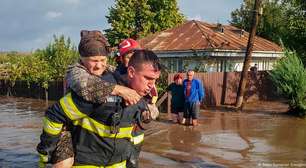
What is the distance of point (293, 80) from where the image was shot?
17.1m

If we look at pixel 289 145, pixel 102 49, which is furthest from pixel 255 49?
pixel 102 49

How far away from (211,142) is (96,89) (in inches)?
Answer: 369

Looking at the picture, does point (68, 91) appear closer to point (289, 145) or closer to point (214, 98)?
point (289, 145)

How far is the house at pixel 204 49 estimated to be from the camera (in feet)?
87.8

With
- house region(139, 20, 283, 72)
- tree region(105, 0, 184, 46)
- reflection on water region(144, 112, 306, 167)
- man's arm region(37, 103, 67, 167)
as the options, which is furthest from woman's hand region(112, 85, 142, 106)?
tree region(105, 0, 184, 46)

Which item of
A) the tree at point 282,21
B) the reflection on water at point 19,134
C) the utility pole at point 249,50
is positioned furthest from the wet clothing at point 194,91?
the tree at point 282,21

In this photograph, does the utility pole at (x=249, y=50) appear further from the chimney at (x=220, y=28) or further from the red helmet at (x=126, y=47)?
the red helmet at (x=126, y=47)

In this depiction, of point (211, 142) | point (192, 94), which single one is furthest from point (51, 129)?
point (192, 94)

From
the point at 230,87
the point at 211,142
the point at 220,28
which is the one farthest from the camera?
the point at 220,28

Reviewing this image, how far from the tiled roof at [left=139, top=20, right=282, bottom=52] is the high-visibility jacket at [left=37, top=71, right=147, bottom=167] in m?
23.0

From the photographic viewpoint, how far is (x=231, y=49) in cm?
2723

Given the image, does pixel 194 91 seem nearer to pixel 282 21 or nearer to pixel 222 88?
pixel 222 88

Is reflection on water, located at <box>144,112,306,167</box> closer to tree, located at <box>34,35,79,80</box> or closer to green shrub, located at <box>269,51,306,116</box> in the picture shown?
green shrub, located at <box>269,51,306,116</box>

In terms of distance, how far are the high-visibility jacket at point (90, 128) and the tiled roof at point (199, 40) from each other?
23.0 metres
